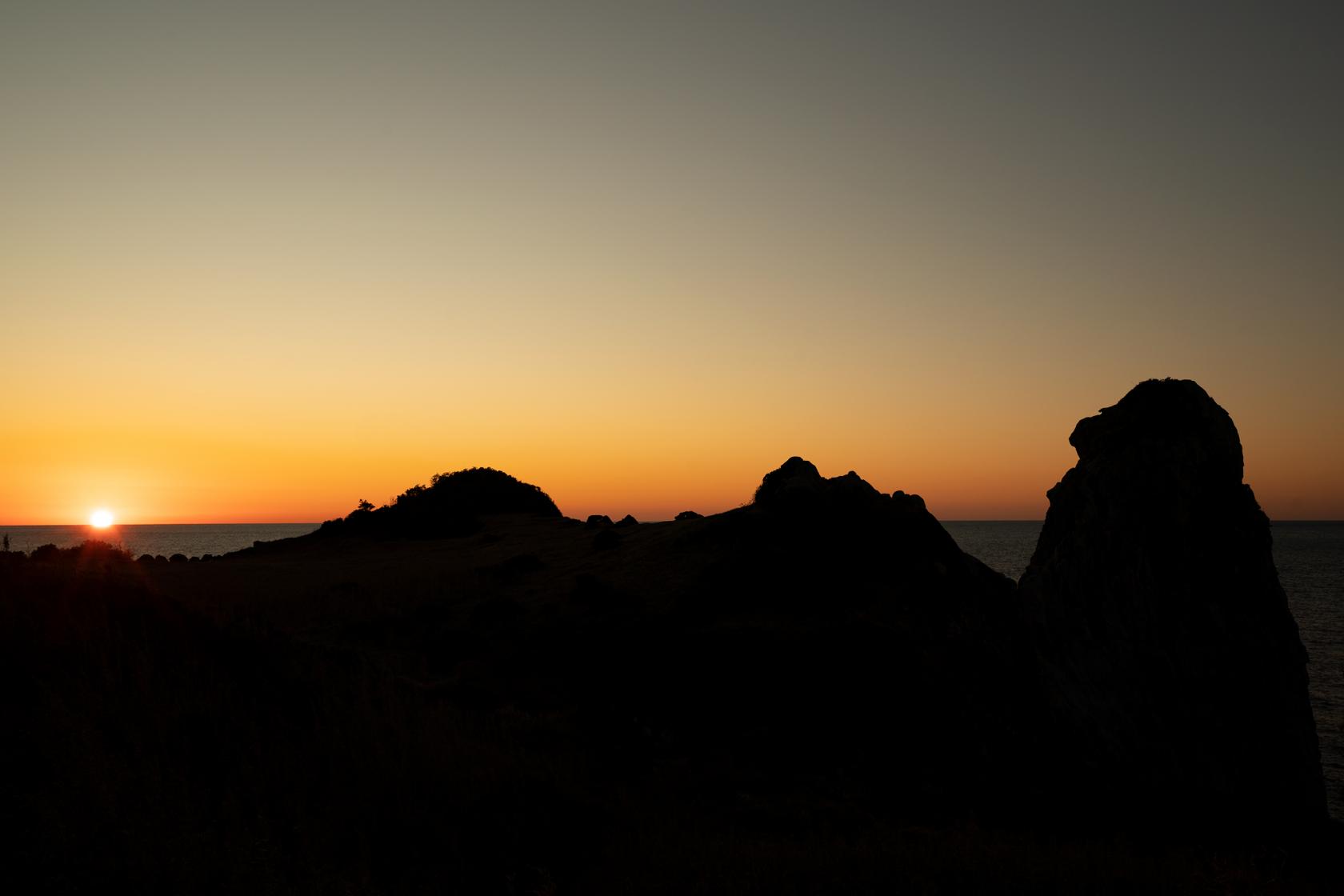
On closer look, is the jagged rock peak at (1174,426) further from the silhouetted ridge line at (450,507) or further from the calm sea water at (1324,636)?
the silhouetted ridge line at (450,507)

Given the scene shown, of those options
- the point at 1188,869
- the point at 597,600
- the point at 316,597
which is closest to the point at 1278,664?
the point at 1188,869

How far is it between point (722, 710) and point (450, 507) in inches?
1403

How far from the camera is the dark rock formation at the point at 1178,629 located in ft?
62.5

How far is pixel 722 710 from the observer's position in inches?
648

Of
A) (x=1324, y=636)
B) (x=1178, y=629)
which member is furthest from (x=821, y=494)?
(x=1324, y=636)

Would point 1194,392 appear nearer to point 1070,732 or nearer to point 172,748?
→ point 1070,732

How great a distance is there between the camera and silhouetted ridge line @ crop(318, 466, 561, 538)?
4616cm

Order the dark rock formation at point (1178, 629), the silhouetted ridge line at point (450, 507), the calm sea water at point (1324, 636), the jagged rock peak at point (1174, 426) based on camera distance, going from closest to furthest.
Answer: the dark rock formation at point (1178, 629), the jagged rock peak at point (1174, 426), the calm sea water at point (1324, 636), the silhouetted ridge line at point (450, 507)

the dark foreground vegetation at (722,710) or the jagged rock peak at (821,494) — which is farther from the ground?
the jagged rock peak at (821,494)

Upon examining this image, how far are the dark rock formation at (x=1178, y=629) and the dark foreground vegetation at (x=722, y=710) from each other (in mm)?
80

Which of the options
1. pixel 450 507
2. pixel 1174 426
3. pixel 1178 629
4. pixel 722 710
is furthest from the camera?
pixel 450 507

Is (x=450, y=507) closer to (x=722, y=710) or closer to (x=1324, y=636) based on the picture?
(x=722, y=710)

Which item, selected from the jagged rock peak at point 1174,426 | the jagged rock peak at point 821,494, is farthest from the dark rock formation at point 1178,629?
the jagged rock peak at point 821,494

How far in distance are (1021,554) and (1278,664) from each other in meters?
141
